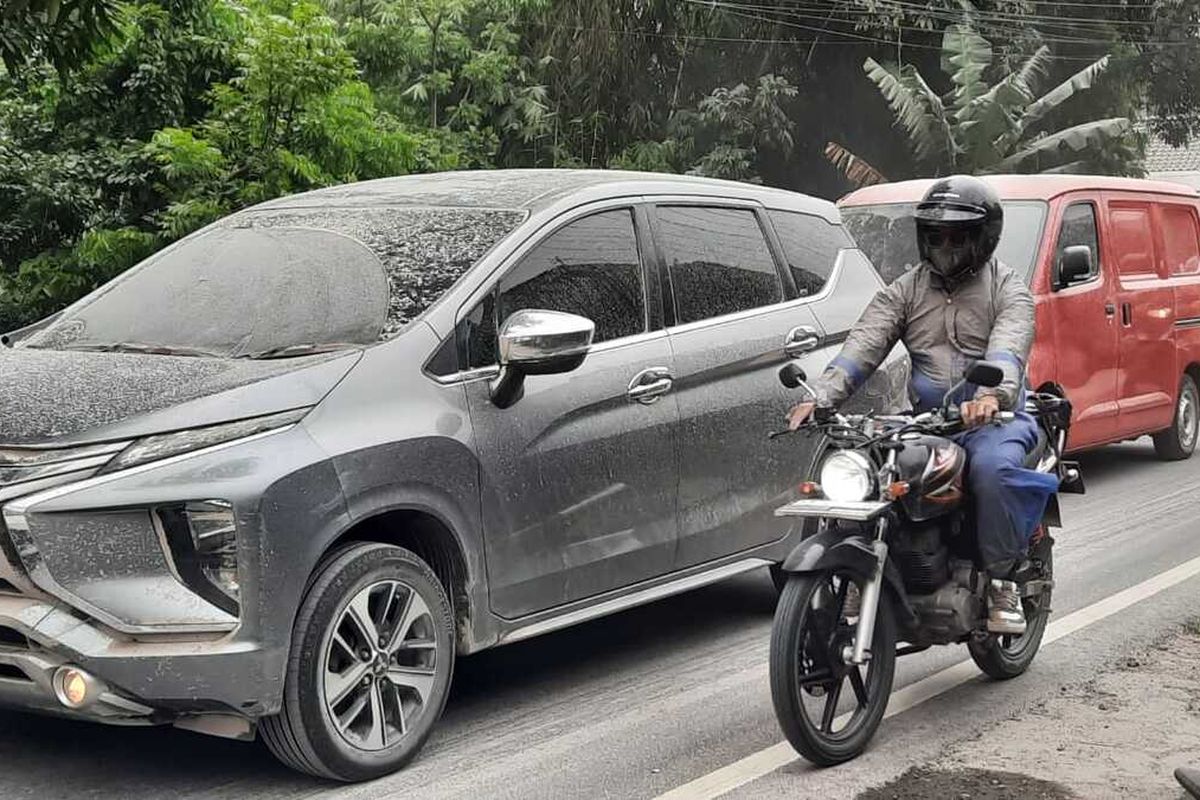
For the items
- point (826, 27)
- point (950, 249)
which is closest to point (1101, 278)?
point (950, 249)

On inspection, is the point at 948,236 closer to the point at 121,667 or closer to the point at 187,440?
the point at 187,440

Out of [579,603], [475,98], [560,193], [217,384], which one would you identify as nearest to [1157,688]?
[579,603]

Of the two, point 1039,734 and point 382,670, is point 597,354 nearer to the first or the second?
point 382,670

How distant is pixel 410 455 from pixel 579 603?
3.36ft

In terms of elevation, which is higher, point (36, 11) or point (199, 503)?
point (36, 11)

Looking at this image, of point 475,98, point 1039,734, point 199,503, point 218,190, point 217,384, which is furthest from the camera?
point 475,98

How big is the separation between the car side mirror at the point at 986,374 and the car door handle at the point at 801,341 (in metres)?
1.70

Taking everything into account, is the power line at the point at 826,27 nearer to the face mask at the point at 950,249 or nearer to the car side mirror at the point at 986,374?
the face mask at the point at 950,249

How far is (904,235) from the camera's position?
10758mm

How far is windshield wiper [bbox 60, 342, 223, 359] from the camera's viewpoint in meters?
5.29

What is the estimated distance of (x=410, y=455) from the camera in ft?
16.4

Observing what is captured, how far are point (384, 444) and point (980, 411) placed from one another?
6.24 ft

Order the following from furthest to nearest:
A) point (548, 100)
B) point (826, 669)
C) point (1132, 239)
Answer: point (548, 100), point (1132, 239), point (826, 669)

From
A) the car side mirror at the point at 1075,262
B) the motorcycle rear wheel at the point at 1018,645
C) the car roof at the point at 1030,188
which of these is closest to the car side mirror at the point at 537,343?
the motorcycle rear wheel at the point at 1018,645
